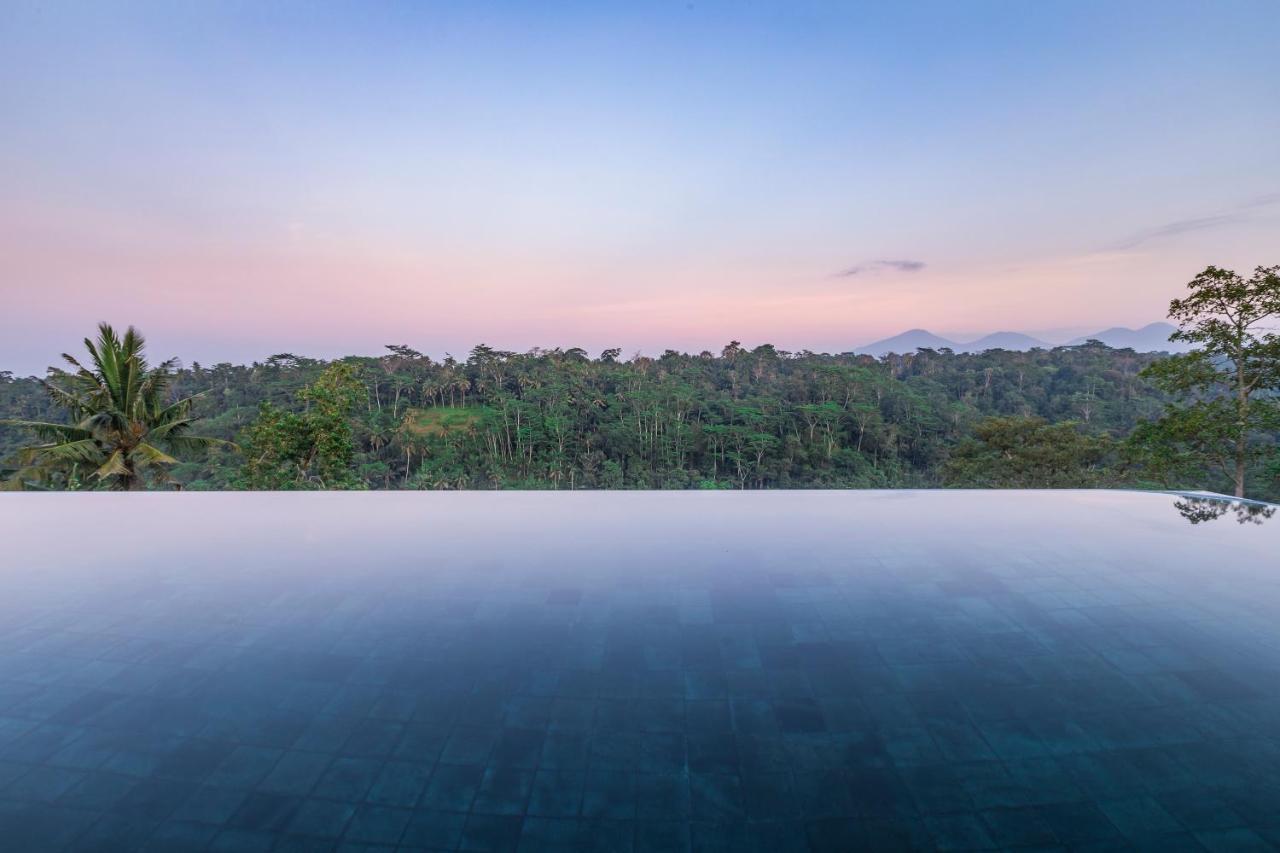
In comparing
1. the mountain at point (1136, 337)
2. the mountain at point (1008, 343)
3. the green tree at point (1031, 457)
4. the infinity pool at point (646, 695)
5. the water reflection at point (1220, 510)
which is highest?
the mountain at point (1008, 343)

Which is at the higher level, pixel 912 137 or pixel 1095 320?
pixel 912 137

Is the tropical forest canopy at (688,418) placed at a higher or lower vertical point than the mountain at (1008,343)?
lower

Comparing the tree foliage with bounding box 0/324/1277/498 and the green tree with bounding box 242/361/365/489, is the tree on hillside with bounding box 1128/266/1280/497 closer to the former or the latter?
the tree foliage with bounding box 0/324/1277/498

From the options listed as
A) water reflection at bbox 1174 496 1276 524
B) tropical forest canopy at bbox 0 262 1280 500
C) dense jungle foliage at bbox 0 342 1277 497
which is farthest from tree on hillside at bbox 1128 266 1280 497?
dense jungle foliage at bbox 0 342 1277 497

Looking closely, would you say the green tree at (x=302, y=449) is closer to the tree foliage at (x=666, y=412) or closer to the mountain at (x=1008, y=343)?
the tree foliage at (x=666, y=412)

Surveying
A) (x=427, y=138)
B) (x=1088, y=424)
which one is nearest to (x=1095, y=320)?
(x=1088, y=424)

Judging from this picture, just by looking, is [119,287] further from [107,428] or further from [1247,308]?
[1247,308]

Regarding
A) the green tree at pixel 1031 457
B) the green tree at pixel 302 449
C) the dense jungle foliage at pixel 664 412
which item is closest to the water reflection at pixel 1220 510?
the green tree at pixel 302 449
